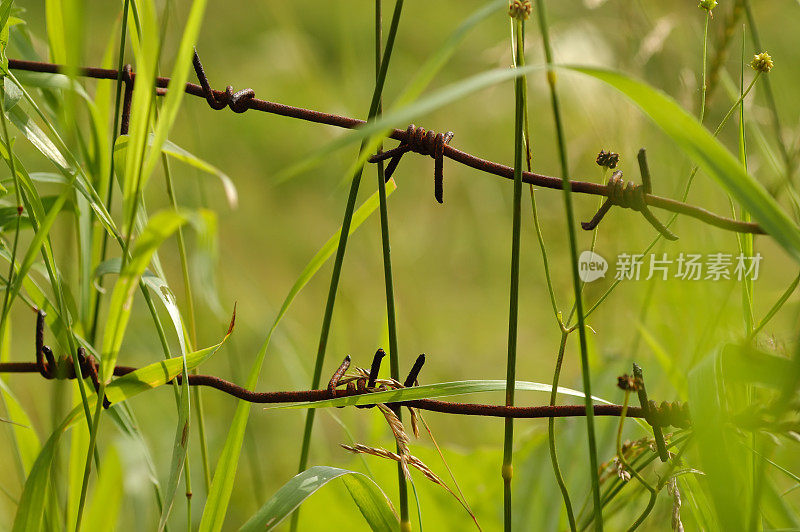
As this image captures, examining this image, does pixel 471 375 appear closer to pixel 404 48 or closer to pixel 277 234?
pixel 277 234

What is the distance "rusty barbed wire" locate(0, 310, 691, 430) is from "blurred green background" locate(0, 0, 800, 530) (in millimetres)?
49

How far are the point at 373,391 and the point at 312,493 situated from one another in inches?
2.8

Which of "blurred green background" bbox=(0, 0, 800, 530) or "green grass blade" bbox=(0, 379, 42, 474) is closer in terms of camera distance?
"green grass blade" bbox=(0, 379, 42, 474)

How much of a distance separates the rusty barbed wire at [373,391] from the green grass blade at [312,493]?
5 centimetres

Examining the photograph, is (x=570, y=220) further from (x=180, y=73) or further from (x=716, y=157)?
(x=180, y=73)

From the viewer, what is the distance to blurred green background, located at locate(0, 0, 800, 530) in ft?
2.64

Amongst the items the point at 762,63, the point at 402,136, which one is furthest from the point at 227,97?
the point at 762,63

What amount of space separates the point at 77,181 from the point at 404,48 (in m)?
2.44

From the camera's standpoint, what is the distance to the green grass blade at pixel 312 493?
41cm

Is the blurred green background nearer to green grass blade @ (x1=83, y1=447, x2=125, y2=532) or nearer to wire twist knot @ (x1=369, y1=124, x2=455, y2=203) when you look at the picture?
green grass blade @ (x1=83, y1=447, x2=125, y2=532)

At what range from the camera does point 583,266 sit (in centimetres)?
52

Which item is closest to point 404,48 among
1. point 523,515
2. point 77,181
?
point 523,515

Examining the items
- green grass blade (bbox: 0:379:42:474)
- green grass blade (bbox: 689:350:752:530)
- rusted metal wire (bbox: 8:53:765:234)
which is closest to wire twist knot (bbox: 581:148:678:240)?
rusted metal wire (bbox: 8:53:765:234)

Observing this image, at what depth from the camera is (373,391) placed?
44 centimetres
